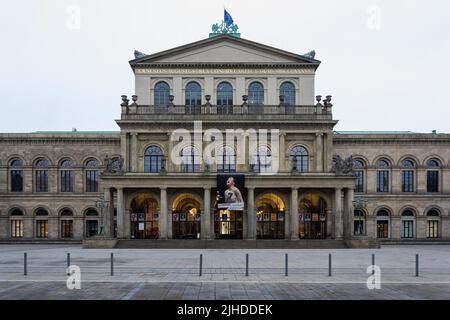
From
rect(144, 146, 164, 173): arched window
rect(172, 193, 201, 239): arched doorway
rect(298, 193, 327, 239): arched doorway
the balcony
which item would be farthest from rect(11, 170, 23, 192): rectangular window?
rect(298, 193, 327, 239): arched doorway

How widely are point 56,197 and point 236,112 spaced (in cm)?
2157

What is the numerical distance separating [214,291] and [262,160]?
29.6 metres

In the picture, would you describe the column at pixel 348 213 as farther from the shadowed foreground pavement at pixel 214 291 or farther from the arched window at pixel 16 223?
the arched window at pixel 16 223

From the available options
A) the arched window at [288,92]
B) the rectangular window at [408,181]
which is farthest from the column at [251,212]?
the rectangular window at [408,181]

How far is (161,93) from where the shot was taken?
46156 mm

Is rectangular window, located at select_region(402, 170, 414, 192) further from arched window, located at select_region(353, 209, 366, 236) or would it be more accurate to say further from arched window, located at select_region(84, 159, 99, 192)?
arched window, located at select_region(84, 159, 99, 192)

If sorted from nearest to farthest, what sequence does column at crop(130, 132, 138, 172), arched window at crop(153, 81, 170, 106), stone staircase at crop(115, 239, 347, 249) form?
stone staircase at crop(115, 239, 347, 249)
column at crop(130, 132, 138, 172)
arched window at crop(153, 81, 170, 106)

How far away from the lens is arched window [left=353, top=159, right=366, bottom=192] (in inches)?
1813

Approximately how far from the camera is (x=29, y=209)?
45.8 metres

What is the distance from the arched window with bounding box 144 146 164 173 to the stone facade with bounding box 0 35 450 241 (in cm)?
10

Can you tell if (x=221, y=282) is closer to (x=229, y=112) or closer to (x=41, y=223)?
(x=229, y=112)
